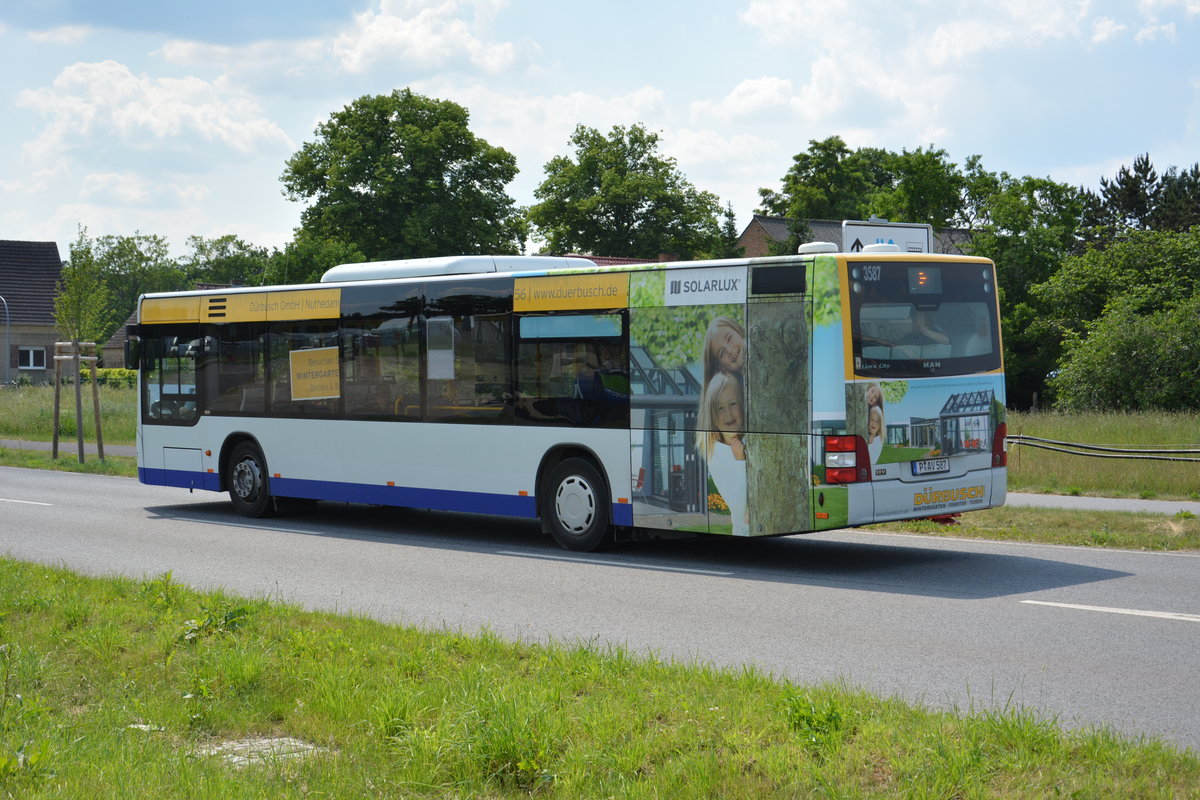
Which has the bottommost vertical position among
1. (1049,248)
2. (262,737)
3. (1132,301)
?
(262,737)

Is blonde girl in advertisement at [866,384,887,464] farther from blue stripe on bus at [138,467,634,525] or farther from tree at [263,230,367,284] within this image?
tree at [263,230,367,284]

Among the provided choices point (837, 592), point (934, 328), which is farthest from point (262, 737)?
point (934, 328)

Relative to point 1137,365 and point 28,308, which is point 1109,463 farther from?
point 28,308

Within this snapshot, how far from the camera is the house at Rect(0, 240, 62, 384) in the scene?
251ft

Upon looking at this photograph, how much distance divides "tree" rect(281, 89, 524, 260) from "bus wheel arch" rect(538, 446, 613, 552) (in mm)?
50547

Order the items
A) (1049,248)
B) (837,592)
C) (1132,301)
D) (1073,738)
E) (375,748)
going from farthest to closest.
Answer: (1049,248), (1132,301), (837,592), (375,748), (1073,738)

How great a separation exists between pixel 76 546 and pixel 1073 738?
1164 cm

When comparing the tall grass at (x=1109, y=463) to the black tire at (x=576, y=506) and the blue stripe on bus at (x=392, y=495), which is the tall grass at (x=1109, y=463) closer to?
the black tire at (x=576, y=506)

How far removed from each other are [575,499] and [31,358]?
7285 centimetres

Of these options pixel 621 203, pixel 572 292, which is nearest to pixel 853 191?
pixel 621 203

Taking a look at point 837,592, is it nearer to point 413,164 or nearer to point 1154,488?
point 1154,488

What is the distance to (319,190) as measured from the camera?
219ft

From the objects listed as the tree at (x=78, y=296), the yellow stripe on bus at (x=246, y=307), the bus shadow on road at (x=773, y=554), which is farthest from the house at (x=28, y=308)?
the bus shadow on road at (x=773, y=554)

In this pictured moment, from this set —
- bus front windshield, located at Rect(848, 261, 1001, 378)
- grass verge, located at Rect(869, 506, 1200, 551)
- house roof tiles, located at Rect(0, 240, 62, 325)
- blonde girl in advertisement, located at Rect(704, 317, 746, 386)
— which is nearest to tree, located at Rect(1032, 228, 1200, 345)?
grass verge, located at Rect(869, 506, 1200, 551)
